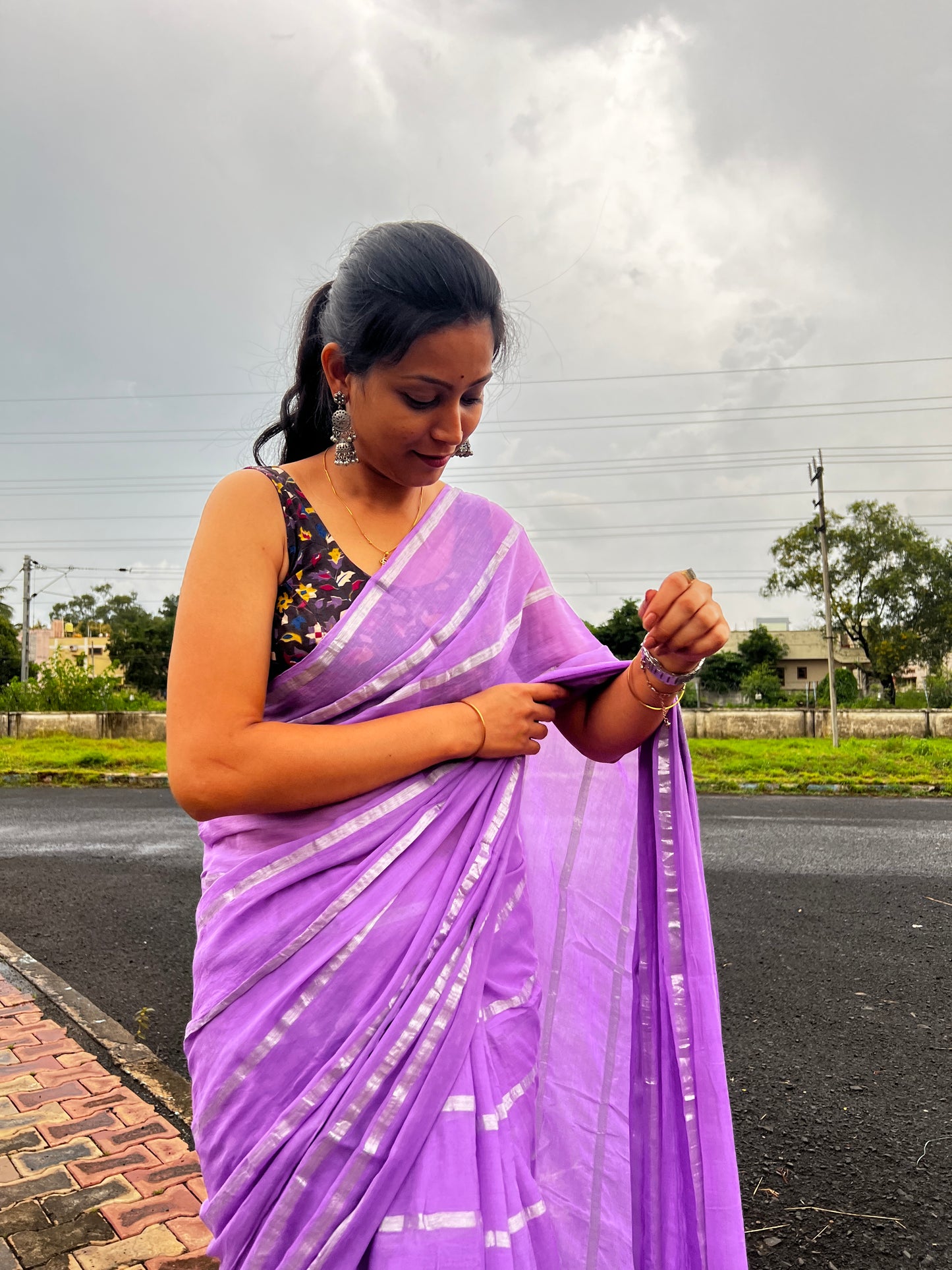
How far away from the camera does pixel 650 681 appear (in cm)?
152

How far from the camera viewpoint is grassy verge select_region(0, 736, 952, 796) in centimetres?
1309

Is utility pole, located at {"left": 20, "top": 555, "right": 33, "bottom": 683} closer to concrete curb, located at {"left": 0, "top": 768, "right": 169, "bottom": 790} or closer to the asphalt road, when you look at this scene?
concrete curb, located at {"left": 0, "top": 768, "right": 169, "bottom": 790}

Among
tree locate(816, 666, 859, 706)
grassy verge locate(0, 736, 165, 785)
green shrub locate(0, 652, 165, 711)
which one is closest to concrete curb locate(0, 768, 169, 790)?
grassy verge locate(0, 736, 165, 785)

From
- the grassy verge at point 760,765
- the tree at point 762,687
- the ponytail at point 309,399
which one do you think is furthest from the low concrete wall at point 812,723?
the tree at point 762,687

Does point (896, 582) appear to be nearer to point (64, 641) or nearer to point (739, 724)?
point (739, 724)

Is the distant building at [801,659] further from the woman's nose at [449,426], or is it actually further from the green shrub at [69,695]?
the woman's nose at [449,426]

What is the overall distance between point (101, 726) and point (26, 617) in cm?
1917

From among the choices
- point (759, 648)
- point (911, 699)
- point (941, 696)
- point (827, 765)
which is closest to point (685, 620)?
point (827, 765)

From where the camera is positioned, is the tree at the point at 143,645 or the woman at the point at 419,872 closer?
the woman at the point at 419,872

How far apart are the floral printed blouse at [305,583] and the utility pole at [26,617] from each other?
33368 millimetres

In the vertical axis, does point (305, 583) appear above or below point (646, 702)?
above

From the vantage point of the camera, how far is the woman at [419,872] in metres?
1.24

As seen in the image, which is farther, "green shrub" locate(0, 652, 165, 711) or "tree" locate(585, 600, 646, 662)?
"tree" locate(585, 600, 646, 662)

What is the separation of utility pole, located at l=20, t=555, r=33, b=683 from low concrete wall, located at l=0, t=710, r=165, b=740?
46.1 ft
